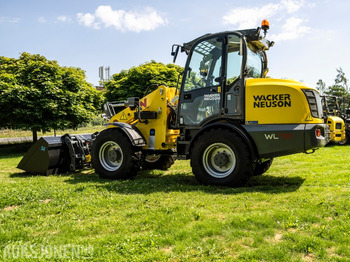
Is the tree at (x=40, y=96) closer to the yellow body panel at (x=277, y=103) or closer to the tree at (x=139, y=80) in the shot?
the tree at (x=139, y=80)

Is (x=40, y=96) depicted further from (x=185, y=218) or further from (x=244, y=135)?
(x=185, y=218)

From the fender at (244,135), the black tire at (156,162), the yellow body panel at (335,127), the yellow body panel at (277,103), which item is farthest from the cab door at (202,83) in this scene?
the yellow body panel at (335,127)

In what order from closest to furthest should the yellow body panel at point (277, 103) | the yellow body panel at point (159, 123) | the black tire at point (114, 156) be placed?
the yellow body panel at point (277, 103), the black tire at point (114, 156), the yellow body panel at point (159, 123)

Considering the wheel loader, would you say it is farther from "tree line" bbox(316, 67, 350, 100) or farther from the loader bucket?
"tree line" bbox(316, 67, 350, 100)

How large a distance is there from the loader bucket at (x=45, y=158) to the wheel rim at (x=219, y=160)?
4188mm

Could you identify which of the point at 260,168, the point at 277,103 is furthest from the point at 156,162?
the point at 277,103

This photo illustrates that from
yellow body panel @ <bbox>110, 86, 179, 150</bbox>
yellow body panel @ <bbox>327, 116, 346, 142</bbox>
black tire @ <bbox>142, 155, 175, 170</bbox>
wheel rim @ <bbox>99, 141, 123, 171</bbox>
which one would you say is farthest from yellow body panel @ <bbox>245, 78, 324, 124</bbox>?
yellow body panel @ <bbox>327, 116, 346, 142</bbox>

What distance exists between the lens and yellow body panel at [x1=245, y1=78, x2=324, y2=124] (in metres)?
5.88

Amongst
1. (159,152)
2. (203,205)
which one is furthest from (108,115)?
(203,205)

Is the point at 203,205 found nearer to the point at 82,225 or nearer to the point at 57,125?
the point at 82,225

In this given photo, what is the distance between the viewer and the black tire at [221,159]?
240 inches

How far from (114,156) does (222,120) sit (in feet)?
9.32

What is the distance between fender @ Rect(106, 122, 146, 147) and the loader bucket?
1844 mm

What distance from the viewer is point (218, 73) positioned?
6.71 meters
